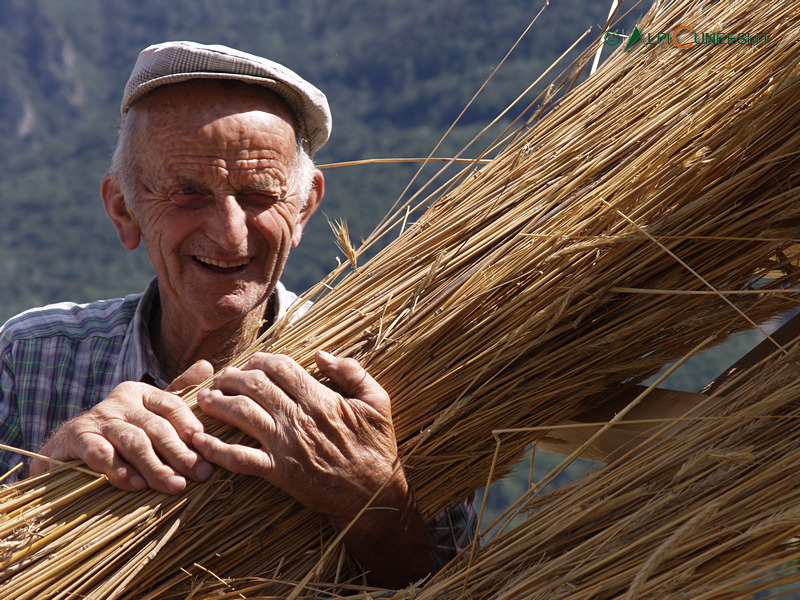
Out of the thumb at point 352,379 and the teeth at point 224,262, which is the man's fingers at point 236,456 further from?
the teeth at point 224,262

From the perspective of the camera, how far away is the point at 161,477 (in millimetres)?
1347

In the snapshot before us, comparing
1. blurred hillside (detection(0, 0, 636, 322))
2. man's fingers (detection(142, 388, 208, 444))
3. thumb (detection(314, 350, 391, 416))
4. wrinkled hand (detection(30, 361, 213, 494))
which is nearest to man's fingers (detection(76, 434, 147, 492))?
wrinkled hand (detection(30, 361, 213, 494))

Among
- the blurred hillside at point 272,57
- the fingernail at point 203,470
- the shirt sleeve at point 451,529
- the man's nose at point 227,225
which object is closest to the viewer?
the fingernail at point 203,470

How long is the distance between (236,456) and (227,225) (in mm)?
725

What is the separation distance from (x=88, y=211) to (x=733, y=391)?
32.0 meters

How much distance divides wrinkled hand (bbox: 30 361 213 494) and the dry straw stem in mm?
35

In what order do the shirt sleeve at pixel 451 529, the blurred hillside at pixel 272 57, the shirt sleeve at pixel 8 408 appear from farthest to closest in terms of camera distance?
1. the blurred hillside at pixel 272 57
2. the shirt sleeve at pixel 8 408
3. the shirt sleeve at pixel 451 529

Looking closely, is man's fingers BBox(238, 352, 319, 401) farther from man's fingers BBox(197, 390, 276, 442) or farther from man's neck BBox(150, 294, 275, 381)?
man's neck BBox(150, 294, 275, 381)

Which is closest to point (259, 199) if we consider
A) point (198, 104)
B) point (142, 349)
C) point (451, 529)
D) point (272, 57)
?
point (198, 104)

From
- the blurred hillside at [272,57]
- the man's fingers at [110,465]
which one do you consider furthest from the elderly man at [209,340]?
the blurred hillside at [272,57]

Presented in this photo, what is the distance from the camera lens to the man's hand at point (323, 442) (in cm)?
→ 138

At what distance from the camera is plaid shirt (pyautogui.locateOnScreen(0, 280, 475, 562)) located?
2111 mm

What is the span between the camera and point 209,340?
2.14 meters

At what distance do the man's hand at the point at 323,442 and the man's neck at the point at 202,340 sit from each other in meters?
0.67
